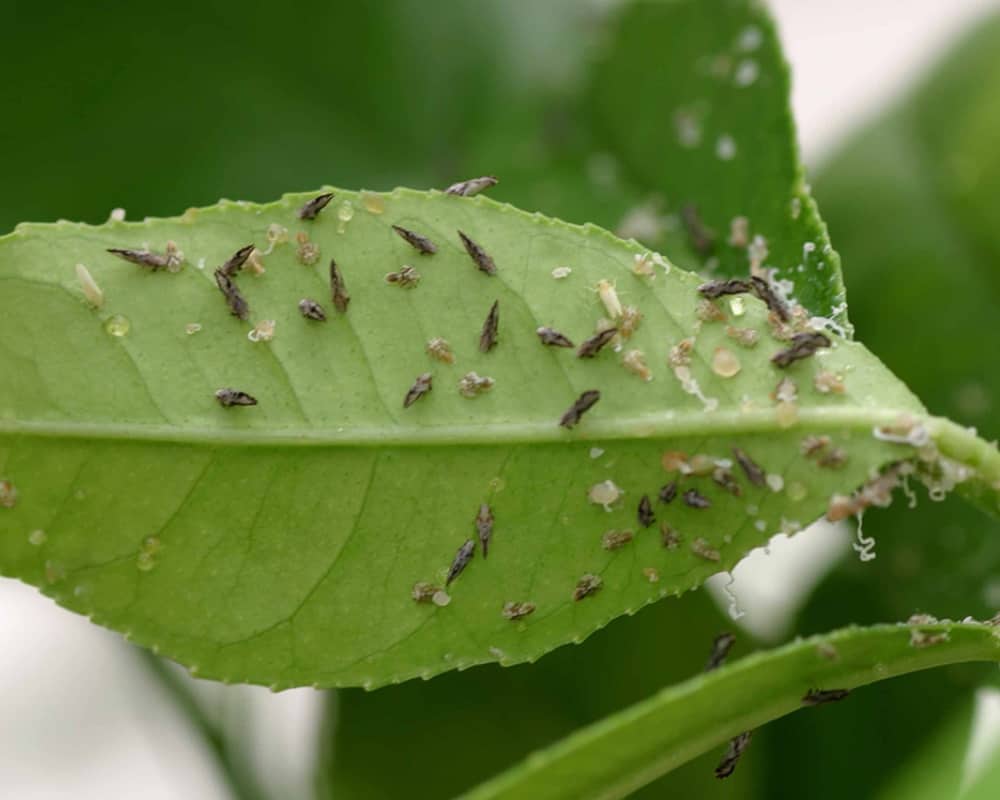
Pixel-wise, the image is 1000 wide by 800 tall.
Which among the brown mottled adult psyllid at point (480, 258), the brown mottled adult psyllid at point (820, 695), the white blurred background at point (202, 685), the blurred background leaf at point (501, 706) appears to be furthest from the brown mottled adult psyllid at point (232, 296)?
the white blurred background at point (202, 685)

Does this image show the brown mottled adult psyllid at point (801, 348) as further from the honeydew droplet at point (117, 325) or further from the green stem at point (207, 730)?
the green stem at point (207, 730)

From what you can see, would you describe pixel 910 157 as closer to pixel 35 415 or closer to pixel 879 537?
pixel 879 537

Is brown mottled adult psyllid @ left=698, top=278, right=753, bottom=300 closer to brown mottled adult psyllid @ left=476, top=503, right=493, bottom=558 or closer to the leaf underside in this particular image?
the leaf underside

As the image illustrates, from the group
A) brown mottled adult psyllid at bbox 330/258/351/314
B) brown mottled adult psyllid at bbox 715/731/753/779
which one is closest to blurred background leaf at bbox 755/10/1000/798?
brown mottled adult psyllid at bbox 715/731/753/779

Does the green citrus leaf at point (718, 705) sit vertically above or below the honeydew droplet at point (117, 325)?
below

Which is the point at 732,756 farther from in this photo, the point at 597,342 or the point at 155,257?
the point at 155,257
